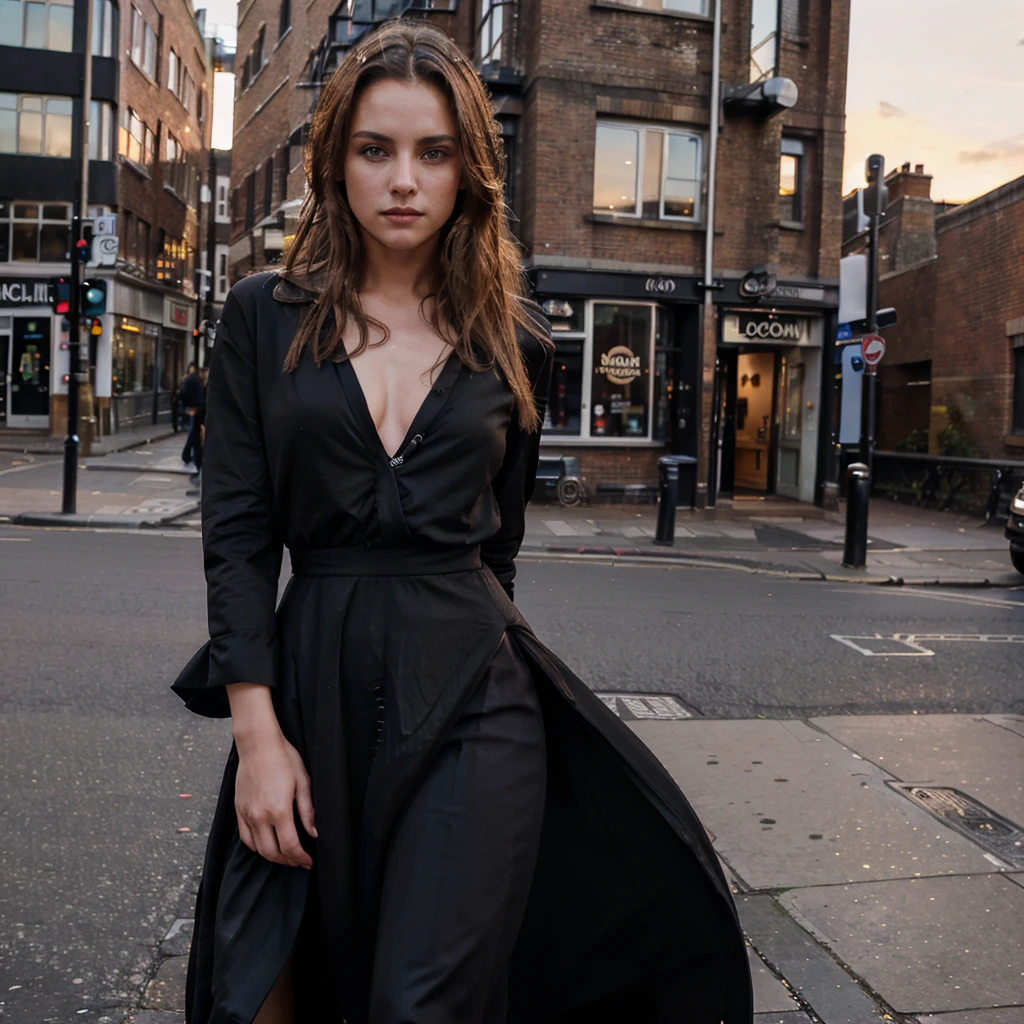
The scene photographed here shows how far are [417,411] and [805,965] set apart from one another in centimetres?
223

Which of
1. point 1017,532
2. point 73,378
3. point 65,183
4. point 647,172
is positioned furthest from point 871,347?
point 65,183

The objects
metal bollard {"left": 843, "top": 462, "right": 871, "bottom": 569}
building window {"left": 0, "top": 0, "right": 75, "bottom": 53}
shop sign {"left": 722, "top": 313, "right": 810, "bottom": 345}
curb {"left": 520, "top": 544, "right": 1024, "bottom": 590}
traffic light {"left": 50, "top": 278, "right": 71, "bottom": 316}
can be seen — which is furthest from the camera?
building window {"left": 0, "top": 0, "right": 75, "bottom": 53}

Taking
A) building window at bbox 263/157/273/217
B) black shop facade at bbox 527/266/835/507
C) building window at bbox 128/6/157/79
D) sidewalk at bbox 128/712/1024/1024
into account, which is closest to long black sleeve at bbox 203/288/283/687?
sidewalk at bbox 128/712/1024/1024

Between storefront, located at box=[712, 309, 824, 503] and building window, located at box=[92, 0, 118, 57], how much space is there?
20.5 metres

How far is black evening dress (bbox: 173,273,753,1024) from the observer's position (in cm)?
182

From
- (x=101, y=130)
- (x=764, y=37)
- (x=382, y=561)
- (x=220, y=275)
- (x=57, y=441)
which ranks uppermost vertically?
(x=220, y=275)

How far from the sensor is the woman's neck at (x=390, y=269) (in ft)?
6.99

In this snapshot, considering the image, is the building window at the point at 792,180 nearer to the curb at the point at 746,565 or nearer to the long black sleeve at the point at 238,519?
the curb at the point at 746,565

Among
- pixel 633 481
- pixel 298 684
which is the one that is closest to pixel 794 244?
pixel 633 481

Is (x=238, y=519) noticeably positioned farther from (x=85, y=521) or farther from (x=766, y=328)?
(x=766, y=328)

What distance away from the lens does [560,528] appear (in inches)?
645

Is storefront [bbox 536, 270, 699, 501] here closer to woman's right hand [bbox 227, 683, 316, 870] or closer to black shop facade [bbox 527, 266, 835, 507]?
black shop facade [bbox 527, 266, 835, 507]

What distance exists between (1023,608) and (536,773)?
1052 cm

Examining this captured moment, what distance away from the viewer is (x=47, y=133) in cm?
3142
